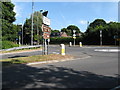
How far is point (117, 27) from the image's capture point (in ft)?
135

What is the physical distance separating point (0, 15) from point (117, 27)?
26.9 m

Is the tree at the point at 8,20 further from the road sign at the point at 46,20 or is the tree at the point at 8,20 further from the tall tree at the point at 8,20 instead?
the road sign at the point at 46,20

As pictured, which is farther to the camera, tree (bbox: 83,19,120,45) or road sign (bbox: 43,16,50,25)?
tree (bbox: 83,19,120,45)

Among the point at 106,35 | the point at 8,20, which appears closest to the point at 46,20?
the point at 8,20

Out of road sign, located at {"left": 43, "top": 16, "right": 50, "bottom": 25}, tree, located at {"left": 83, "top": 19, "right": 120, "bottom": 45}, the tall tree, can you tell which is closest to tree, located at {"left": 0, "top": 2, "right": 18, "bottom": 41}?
the tall tree

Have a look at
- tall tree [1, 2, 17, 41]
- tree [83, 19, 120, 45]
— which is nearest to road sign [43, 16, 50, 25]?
tall tree [1, 2, 17, 41]

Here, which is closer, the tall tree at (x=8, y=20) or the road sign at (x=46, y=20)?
the road sign at (x=46, y=20)

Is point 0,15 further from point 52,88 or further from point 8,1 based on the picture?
point 52,88

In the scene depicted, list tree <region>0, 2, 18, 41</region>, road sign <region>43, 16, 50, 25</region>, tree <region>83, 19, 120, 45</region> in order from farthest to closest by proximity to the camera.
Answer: tree <region>83, 19, 120, 45</region> < tree <region>0, 2, 18, 41</region> < road sign <region>43, 16, 50, 25</region>

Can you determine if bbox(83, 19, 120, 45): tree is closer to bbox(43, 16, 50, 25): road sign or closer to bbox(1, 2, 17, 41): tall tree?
bbox(1, 2, 17, 41): tall tree

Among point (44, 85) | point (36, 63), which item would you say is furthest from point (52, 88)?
point (36, 63)

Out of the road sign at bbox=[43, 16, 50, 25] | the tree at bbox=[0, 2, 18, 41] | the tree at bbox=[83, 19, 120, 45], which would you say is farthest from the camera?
the tree at bbox=[83, 19, 120, 45]

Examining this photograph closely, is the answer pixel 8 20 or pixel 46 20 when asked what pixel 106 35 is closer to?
pixel 8 20

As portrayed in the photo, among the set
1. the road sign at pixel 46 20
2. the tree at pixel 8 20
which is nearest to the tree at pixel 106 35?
the tree at pixel 8 20
